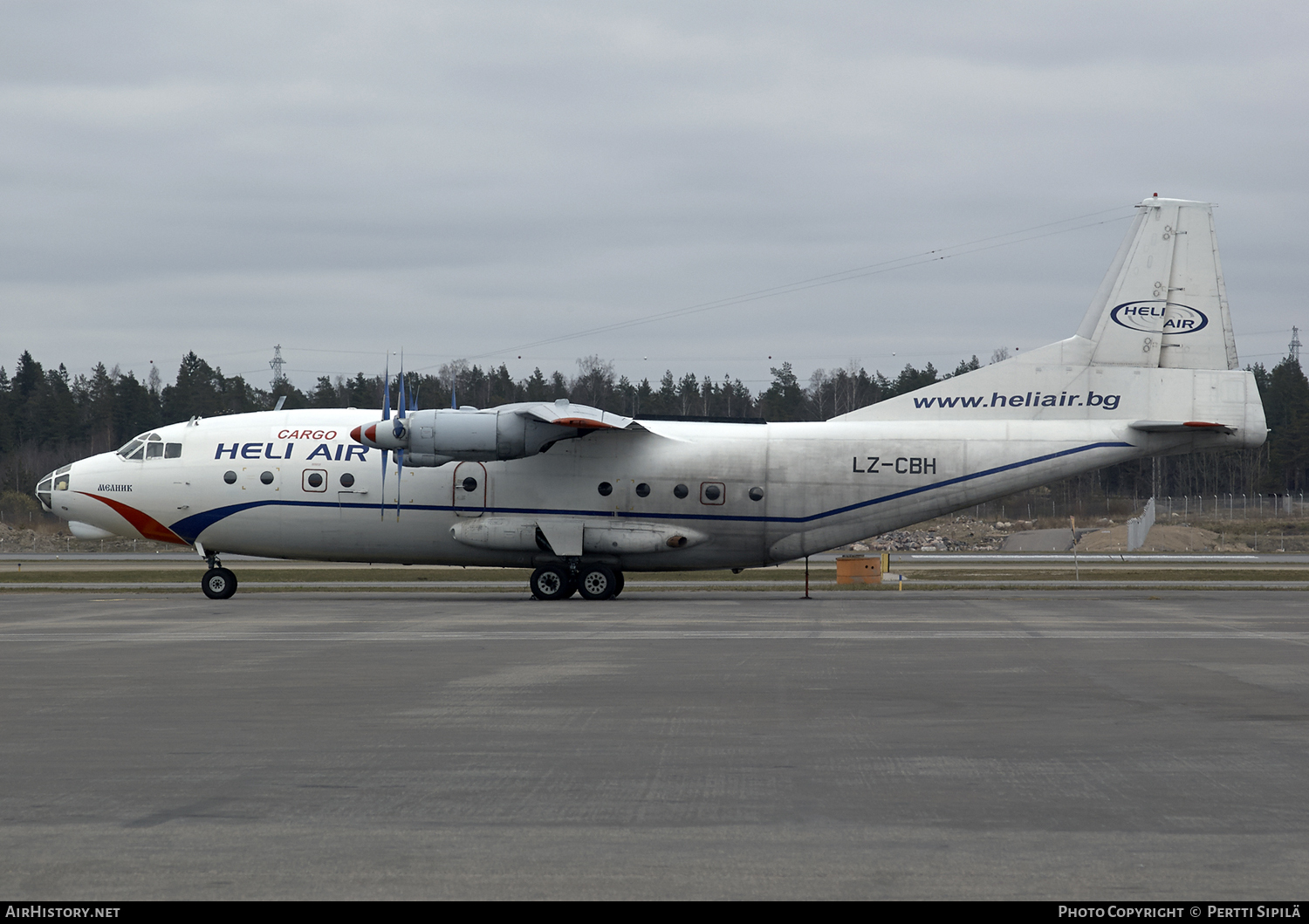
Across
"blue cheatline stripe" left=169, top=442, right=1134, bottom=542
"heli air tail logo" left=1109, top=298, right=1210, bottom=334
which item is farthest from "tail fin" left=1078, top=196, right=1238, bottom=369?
"blue cheatline stripe" left=169, top=442, right=1134, bottom=542

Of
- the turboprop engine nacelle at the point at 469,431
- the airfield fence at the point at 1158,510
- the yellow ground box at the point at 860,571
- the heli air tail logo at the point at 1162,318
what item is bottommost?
the yellow ground box at the point at 860,571

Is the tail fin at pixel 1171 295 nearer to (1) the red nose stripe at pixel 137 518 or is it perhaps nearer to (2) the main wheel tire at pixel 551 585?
(2) the main wheel tire at pixel 551 585

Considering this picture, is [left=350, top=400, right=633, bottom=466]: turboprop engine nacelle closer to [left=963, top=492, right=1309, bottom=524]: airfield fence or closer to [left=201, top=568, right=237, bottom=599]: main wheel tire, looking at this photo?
Result: [left=201, top=568, right=237, bottom=599]: main wheel tire

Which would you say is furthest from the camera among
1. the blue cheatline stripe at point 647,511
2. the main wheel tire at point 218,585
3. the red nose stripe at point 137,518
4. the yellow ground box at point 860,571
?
the yellow ground box at point 860,571

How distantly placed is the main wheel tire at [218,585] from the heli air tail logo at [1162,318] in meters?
24.5

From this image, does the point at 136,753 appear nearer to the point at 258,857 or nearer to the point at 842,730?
the point at 258,857

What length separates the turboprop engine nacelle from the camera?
1153 inches

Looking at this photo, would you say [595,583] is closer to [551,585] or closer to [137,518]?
[551,585]

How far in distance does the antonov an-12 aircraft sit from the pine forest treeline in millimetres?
79444

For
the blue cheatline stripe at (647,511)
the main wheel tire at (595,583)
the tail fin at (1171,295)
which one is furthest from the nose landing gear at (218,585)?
the tail fin at (1171,295)

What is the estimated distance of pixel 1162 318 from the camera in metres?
31.0

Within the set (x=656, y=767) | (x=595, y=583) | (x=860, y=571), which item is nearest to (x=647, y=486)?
(x=595, y=583)

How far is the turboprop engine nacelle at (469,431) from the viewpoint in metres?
29.3

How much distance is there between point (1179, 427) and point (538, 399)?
10125cm
